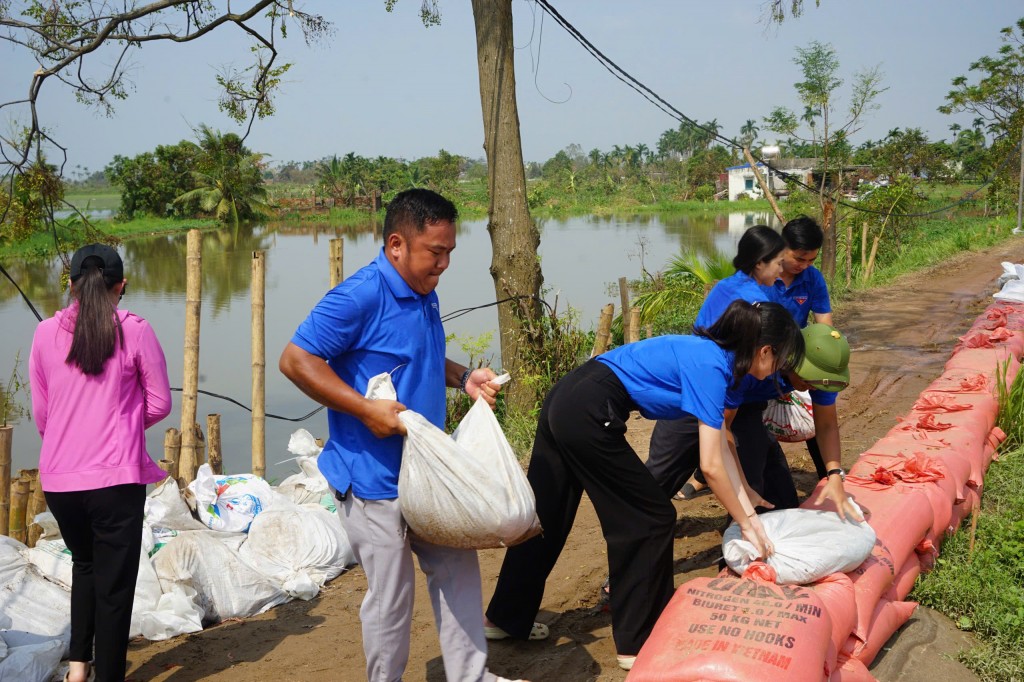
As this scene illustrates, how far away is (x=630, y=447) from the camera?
2.73 m

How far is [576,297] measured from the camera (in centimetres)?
1416

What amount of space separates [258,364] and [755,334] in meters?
3.65

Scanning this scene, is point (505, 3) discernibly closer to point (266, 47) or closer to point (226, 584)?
point (266, 47)

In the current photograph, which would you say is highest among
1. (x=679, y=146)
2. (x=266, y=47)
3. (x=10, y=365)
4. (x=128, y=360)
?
(x=679, y=146)

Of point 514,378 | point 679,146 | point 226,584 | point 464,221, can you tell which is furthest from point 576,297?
point 679,146

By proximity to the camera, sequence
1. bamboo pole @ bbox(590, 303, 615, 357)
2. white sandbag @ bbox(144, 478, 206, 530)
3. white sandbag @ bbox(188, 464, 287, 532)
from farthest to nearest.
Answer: bamboo pole @ bbox(590, 303, 615, 357) < white sandbag @ bbox(188, 464, 287, 532) < white sandbag @ bbox(144, 478, 206, 530)

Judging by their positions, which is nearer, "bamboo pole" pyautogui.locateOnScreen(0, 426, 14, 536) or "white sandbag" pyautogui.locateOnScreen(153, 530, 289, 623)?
"white sandbag" pyautogui.locateOnScreen(153, 530, 289, 623)

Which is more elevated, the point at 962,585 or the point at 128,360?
the point at 128,360

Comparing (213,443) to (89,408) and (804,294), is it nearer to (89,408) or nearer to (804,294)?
(89,408)

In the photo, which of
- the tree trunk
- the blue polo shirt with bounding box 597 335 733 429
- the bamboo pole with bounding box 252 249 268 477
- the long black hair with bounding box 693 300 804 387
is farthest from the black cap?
the tree trunk

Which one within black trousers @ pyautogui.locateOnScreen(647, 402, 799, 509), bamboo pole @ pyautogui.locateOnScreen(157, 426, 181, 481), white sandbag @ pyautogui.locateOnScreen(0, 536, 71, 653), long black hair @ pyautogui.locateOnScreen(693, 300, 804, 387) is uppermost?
long black hair @ pyautogui.locateOnScreen(693, 300, 804, 387)

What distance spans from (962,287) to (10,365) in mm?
12669

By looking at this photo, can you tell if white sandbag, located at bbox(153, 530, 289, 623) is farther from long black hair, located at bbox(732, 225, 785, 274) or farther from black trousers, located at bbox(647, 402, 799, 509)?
long black hair, located at bbox(732, 225, 785, 274)

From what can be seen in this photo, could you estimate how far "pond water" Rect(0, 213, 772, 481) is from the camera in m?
8.66
